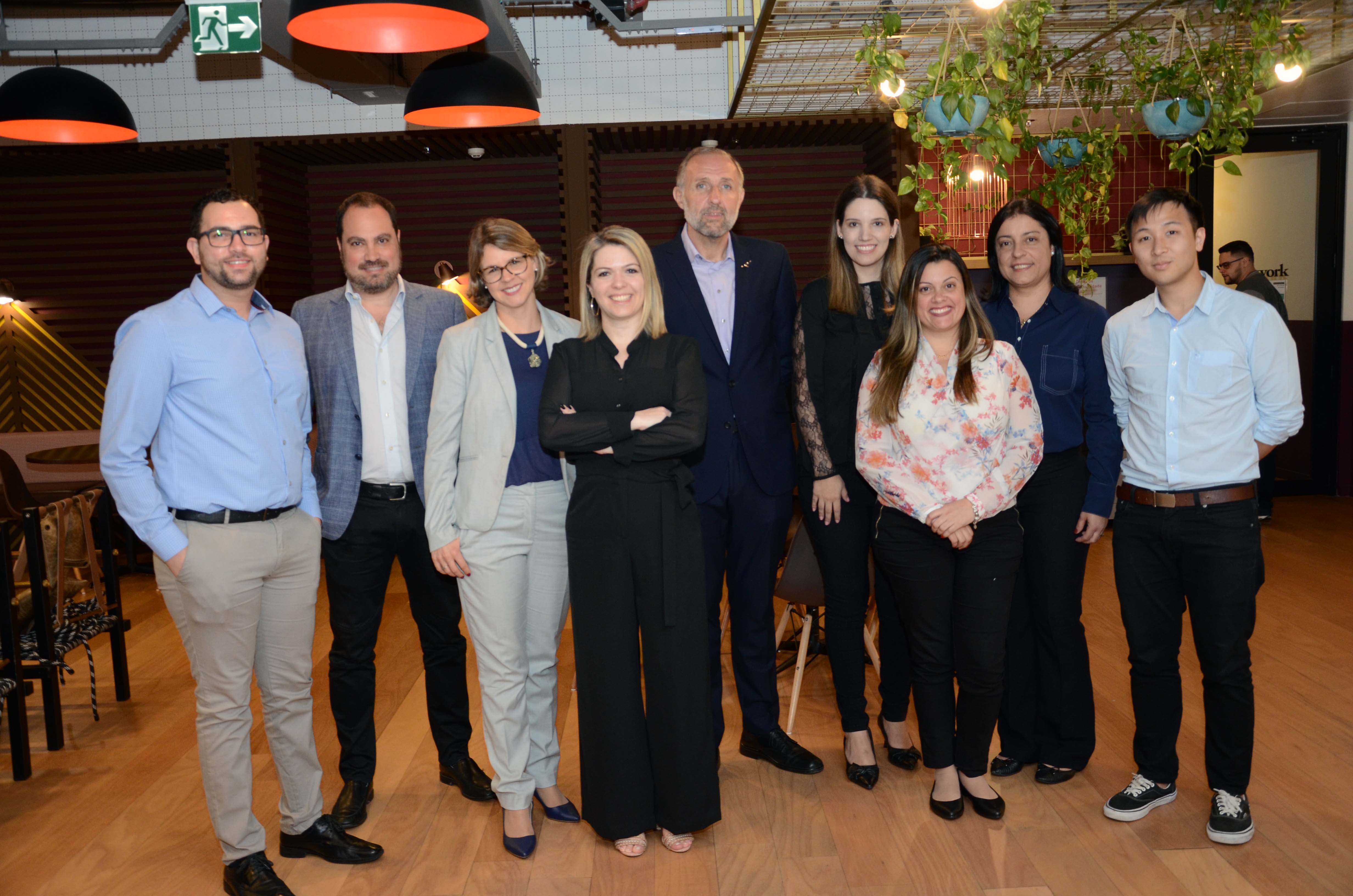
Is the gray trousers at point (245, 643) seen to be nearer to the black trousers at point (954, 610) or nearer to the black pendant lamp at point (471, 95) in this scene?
the black trousers at point (954, 610)

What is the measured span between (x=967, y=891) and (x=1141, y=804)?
78 centimetres

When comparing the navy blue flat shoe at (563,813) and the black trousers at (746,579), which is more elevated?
the black trousers at (746,579)

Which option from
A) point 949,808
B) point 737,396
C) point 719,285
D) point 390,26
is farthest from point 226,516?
point 949,808

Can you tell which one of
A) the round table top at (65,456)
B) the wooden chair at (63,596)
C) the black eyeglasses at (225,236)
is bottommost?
the wooden chair at (63,596)

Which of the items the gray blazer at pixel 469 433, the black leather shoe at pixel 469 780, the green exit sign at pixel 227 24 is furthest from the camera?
the green exit sign at pixel 227 24

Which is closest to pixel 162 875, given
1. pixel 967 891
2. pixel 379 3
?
pixel 967 891

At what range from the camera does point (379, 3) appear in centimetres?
344

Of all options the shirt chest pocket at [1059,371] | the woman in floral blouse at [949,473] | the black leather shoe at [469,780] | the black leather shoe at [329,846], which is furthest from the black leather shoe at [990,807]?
the black leather shoe at [329,846]

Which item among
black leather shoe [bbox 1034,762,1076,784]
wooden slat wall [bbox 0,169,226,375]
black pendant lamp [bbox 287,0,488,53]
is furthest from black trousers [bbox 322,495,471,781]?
wooden slat wall [bbox 0,169,226,375]

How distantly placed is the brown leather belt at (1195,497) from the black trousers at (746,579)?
3.78 feet

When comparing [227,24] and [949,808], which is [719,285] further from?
[227,24]

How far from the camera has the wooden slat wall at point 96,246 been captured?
316 inches

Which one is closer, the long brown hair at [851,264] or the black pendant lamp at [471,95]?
the long brown hair at [851,264]

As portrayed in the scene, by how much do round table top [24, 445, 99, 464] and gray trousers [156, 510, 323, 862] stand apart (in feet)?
18.1
